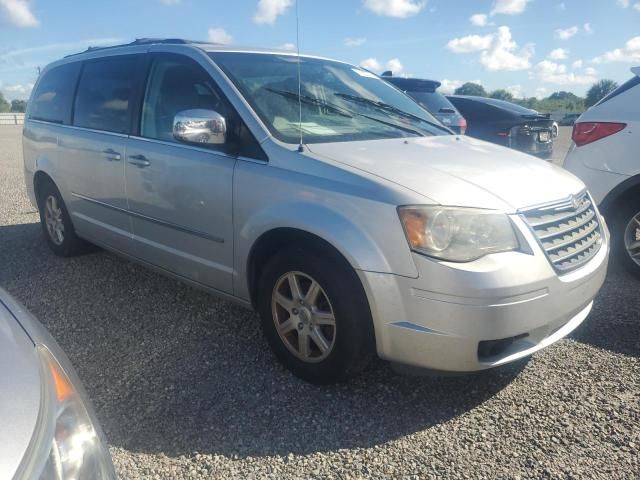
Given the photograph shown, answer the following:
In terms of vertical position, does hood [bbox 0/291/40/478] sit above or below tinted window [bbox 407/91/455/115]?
below

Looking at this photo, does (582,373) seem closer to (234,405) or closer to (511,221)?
(511,221)

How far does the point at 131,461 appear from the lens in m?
2.38

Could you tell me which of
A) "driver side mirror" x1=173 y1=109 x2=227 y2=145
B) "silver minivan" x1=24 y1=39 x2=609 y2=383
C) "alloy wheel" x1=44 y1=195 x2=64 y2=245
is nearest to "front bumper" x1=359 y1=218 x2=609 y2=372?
"silver minivan" x1=24 y1=39 x2=609 y2=383

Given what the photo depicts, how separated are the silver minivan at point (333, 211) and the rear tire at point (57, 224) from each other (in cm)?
78

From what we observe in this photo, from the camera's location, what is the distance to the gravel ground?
2350mm

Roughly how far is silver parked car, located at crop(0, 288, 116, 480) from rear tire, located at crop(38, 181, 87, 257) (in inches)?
141

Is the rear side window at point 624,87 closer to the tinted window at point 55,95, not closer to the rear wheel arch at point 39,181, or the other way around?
the tinted window at point 55,95

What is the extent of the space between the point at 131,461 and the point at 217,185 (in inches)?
58.6

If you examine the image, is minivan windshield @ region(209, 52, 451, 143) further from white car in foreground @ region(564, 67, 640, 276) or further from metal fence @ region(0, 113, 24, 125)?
metal fence @ region(0, 113, 24, 125)

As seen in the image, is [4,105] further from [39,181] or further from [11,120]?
[39,181]

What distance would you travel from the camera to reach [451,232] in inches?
94.9

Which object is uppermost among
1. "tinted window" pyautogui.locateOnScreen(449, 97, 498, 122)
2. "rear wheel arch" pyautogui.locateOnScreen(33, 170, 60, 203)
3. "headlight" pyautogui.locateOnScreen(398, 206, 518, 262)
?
"tinted window" pyautogui.locateOnScreen(449, 97, 498, 122)

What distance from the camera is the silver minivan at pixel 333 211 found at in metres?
2.42

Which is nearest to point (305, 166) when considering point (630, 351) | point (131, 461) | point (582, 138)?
point (131, 461)
